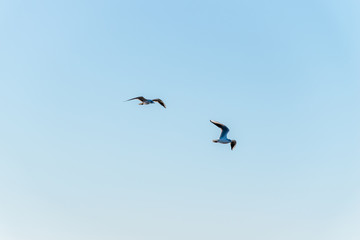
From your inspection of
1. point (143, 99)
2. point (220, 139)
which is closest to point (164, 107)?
point (143, 99)

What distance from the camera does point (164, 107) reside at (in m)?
113

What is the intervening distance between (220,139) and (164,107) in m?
19.6

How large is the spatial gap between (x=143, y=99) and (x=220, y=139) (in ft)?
74.0

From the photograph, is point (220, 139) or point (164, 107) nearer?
point (220, 139)

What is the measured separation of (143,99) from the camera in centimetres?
11281

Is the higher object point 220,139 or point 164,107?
point 164,107

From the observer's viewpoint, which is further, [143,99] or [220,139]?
[143,99]

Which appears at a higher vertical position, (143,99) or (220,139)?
(143,99)

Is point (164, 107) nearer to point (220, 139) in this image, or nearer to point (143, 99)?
point (143, 99)

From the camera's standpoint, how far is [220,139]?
320ft

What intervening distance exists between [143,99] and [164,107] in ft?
15.2
